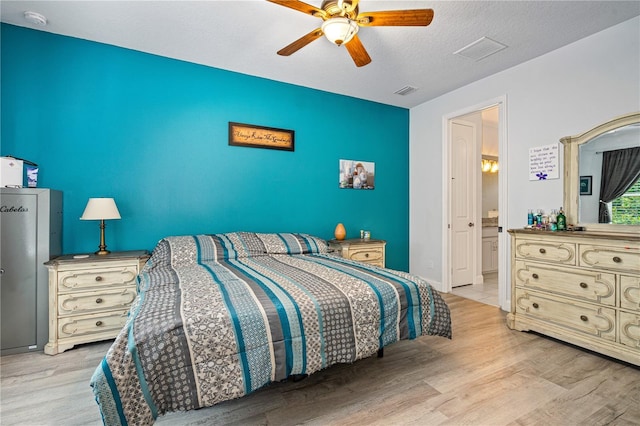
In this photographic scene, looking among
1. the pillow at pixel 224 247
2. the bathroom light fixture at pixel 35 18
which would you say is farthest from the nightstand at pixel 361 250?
the bathroom light fixture at pixel 35 18

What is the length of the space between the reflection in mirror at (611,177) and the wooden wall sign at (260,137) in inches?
119

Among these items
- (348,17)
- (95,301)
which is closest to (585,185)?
(348,17)

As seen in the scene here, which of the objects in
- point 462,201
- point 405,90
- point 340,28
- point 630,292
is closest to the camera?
point 340,28

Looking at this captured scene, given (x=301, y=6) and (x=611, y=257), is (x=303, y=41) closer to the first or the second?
(x=301, y=6)

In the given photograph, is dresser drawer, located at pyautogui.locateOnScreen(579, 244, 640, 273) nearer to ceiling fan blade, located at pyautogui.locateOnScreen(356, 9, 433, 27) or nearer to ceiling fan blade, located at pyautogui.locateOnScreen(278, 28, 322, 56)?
ceiling fan blade, located at pyautogui.locateOnScreen(356, 9, 433, 27)

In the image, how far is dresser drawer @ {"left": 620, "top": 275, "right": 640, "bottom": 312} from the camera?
211 cm

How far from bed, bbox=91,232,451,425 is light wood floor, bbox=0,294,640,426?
30 centimetres

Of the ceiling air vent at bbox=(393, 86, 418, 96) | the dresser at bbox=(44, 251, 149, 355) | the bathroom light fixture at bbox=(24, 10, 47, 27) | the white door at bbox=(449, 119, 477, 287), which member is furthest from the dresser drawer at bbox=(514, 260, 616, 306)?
the bathroom light fixture at bbox=(24, 10, 47, 27)

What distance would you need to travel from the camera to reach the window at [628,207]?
7.97 ft

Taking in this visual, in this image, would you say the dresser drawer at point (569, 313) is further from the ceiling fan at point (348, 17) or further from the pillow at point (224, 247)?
the ceiling fan at point (348, 17)

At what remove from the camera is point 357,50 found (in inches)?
92.3

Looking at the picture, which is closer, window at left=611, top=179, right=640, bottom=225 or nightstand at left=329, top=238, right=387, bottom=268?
window at left=611, top=179, right=640, bottom=225

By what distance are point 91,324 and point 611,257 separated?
416 cm

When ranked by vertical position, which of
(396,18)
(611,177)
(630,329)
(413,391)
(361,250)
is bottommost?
(413,391)
